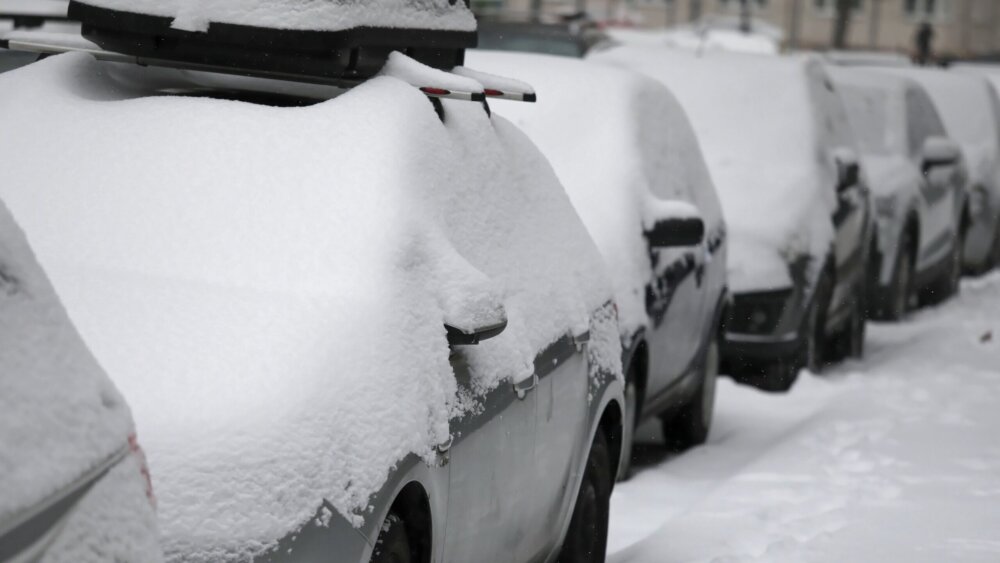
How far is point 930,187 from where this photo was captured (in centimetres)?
1410

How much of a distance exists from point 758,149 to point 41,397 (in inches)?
337

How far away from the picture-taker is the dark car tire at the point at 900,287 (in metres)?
13.0

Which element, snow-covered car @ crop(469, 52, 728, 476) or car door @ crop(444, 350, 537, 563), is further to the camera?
snow-covered car @ crop(469, 52, 728, 476)

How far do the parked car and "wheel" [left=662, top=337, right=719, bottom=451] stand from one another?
212 inches

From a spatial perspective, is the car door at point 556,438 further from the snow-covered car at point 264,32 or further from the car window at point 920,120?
the car window at point 920,120

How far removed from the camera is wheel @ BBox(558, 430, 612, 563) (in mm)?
5590

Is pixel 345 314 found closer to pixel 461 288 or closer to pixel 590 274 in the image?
pixel 461 288

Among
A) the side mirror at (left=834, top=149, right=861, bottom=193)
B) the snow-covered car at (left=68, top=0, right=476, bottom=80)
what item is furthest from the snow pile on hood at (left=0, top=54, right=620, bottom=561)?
the side mirror at (left=834, top=149, right=861, bottom=193)

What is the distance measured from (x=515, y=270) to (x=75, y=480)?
2535mm

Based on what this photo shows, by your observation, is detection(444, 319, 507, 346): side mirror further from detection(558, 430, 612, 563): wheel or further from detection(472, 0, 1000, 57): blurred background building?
detection(472, 0, 1000, 57): blurred background building

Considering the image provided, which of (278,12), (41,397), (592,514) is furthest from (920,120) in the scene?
(41,397)

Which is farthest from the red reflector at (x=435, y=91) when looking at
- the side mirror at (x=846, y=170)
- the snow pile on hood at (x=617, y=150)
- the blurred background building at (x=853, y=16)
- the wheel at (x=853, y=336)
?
the blurred background building at (x=853, y=16)

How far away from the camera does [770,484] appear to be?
7.25m

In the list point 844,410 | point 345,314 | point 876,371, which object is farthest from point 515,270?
point 876,371
